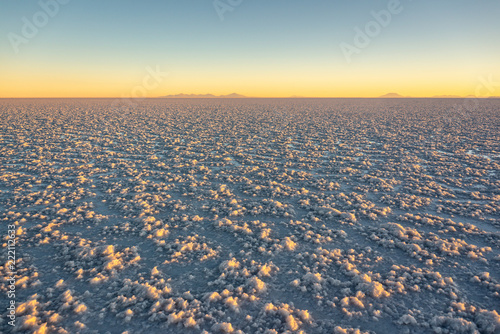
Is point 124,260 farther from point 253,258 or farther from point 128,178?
point 128,178

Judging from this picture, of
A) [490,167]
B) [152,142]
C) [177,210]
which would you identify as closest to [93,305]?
[177,210]

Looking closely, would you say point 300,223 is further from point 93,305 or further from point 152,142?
point 152,142

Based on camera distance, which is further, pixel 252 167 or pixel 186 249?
pixel 252 167

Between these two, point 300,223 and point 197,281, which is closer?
Result: point 197,281

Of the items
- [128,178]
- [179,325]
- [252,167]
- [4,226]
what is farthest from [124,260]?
[252,167]

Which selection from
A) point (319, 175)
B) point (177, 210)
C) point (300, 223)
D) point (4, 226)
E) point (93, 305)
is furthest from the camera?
point (319, 175)

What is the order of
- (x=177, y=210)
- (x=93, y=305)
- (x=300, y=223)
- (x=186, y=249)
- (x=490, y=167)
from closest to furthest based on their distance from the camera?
(x=93, y=305) → (x=186, y=249) → (x=300, y=223) → (x=177, y=210) → (x=490, y=167)
